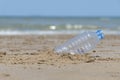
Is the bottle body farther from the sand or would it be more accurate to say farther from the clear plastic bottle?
the sand

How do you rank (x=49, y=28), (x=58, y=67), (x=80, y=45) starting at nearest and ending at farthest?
(x=58, y=67)
(x=80, y=45)
(x=49, y=28)

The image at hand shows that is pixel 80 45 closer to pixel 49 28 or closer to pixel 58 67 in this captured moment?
pixel 58 67

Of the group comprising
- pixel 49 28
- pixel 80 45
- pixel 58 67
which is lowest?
pixel 58 67

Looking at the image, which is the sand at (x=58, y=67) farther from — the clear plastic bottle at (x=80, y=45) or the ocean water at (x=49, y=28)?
the ocean water at (x=49, y=28)

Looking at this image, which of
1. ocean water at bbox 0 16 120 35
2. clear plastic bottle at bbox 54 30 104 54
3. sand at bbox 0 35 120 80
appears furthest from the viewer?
ocean water at bbox 0 16 120 35

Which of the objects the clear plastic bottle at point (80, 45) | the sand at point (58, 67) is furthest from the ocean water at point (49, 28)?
the sand at point (58, 67)

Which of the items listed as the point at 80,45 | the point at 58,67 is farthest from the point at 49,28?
the point at 58,67

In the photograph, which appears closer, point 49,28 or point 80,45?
point 80,45

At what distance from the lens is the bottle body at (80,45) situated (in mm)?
11555

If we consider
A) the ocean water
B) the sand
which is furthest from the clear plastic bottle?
the ocean water

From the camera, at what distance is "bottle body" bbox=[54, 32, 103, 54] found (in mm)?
11555

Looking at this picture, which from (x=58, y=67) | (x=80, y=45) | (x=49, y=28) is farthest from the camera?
(x=49, y=28)

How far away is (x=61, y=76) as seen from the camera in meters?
7.80

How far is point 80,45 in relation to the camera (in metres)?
11.9
